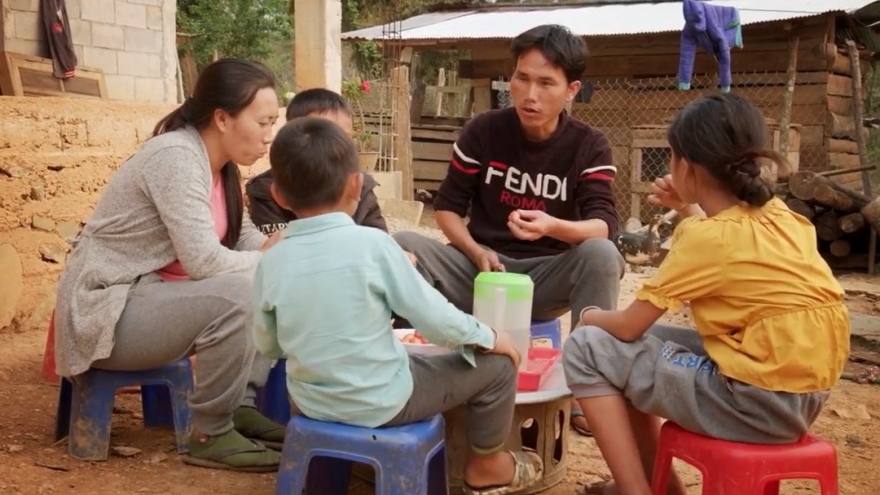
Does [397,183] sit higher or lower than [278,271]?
lower

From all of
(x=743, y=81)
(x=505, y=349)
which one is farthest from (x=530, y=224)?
(x=743, y=81)

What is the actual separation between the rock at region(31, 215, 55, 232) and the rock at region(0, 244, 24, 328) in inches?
7.5

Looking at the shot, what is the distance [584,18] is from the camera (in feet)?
40.6

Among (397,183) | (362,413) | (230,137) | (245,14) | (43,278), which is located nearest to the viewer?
(362,413)

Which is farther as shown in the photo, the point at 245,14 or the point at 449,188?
the point at 245,14

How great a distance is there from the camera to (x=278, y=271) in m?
2.25

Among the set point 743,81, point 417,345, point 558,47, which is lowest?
point 417,345

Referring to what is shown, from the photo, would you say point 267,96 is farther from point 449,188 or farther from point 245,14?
point 245,14

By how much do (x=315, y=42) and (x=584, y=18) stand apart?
5.39m

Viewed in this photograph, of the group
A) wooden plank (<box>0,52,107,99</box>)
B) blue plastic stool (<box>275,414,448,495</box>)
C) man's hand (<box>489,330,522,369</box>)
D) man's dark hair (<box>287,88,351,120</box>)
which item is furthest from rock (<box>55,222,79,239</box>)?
man's hand (<box>489,330,522,369</box>)

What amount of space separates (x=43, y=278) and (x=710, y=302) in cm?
368

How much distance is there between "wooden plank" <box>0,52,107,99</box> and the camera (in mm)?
7172

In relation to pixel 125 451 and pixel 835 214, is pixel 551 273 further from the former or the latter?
pixel 835 214

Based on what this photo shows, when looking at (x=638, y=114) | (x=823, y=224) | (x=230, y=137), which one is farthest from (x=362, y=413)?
(x=638, y=114)
